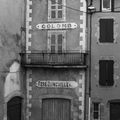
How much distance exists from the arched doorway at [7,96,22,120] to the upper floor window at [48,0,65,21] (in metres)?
5.50

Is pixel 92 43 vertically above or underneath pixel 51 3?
underneath

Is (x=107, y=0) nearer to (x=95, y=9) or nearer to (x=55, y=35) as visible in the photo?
(x=95, y=9)

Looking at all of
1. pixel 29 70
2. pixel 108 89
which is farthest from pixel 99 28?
pixel 29 70

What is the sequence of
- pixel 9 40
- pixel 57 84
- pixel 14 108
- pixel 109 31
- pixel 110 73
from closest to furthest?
pixel 9 40 → pixel 14 108 → pixel 110 73 → pixel 109 31 → pixel 57 84

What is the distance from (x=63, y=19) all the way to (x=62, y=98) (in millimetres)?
4968

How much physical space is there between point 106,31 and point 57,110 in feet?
19.0

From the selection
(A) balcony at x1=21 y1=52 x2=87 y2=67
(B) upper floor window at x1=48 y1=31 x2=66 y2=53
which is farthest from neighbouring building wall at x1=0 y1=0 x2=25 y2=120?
(B) upper floor window at x1=48 y1=31 x2=66 y2=53

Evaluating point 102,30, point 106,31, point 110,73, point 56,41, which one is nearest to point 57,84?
point 56,41

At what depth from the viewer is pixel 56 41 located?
790 inches

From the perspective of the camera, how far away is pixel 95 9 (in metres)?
20.0

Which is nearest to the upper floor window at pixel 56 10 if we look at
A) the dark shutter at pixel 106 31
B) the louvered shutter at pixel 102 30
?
the louvered shutter at pixel 102 30

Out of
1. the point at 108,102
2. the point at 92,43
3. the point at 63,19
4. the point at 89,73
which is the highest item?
the point at 63,19

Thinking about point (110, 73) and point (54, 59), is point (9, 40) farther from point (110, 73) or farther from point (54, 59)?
point (110, 73)

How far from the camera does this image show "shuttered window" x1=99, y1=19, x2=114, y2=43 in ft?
64.7
